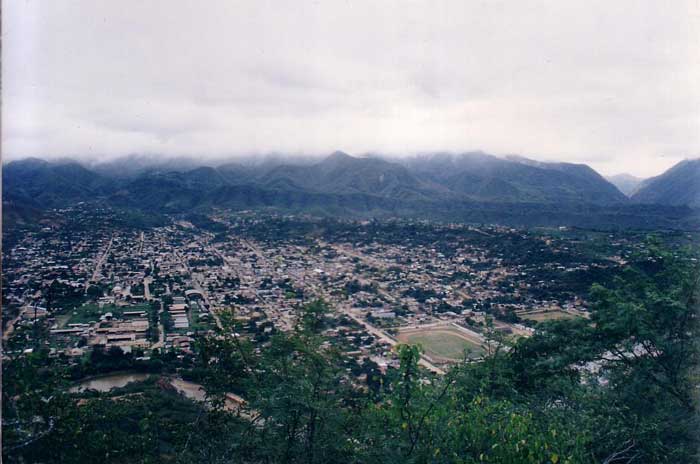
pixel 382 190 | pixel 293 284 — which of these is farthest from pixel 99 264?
pixel 382 190

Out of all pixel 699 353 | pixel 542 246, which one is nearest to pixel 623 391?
pixel 699 353

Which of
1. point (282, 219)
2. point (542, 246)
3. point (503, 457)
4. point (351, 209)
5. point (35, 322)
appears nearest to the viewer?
point (503, 457)

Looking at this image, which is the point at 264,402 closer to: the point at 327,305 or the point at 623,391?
the point at 327,305

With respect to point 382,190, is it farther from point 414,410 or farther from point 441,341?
point 414,410

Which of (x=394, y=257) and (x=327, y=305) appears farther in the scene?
(x=394, y=257)

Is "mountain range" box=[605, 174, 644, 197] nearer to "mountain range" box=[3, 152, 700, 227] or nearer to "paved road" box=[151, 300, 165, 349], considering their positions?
"mountain range" box=[3, 152, 700, 227]

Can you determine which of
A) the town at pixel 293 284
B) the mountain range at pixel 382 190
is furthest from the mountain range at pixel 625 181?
the town at pixel 293 284
